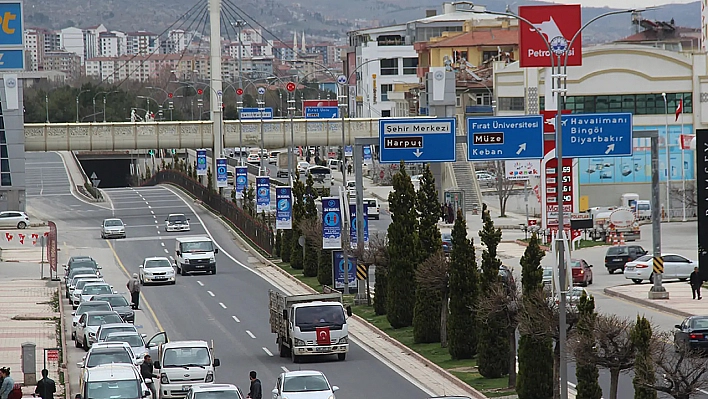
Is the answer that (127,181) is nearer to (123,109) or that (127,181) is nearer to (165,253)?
(123,109)

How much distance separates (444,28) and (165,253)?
9711cm

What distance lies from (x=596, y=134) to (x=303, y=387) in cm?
1604

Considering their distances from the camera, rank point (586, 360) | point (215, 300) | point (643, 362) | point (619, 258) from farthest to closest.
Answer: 1. point (619, 258)
2. point (215, 300)
3. point (586, 360)
4. point (643, 362)

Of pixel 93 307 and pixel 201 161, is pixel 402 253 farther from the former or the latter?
pixel 201 161

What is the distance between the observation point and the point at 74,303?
48469 millimetres

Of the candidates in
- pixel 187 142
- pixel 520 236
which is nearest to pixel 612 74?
pixel 520 236

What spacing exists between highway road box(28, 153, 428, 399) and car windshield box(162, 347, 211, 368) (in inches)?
66.6

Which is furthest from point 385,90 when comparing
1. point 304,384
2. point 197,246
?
point 304,384

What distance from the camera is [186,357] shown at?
30375mm

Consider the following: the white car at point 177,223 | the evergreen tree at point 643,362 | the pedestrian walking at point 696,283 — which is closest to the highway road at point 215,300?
the white car at point 177,223

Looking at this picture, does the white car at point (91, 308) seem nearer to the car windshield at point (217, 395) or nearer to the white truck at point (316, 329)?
the white truck at point (316, 329)

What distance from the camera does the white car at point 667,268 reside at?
51.8 metres

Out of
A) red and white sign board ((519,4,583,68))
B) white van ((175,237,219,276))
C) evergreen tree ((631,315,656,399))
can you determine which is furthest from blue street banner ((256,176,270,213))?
evergreen tree ((631,315,656,399))

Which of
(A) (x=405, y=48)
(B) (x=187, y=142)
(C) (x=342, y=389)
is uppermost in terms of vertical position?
(A) (x=405, y=48)
